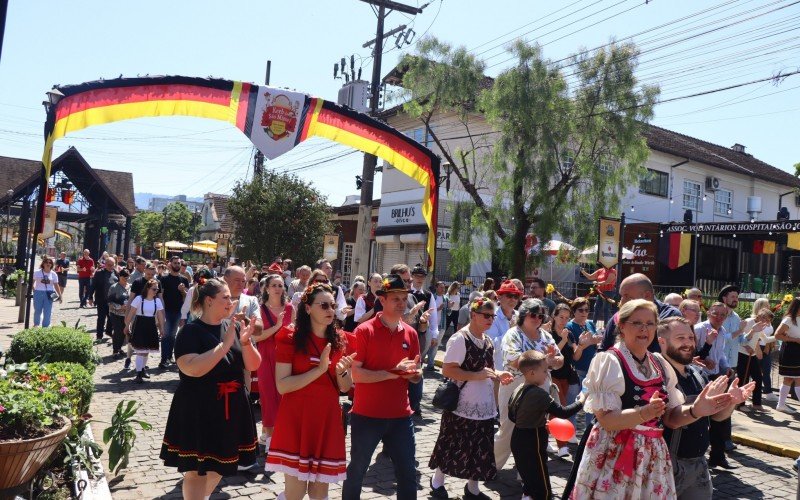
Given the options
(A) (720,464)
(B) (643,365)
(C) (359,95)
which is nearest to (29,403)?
(B) (643,365)

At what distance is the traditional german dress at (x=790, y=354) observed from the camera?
10742 millimetres

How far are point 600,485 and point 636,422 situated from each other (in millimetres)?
463

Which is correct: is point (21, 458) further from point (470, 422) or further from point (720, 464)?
point (720, 464)

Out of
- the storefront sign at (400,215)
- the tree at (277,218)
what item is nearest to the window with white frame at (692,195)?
the storefront sign at (400,215)

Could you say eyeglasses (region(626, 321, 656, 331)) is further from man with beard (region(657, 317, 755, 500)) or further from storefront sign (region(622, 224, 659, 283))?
storefront sign (region(622, 224, 659, 283))

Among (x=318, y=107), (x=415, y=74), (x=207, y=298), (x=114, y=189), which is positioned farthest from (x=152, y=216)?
(x=207, y=298)

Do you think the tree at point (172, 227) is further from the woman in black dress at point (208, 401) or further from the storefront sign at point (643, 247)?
the woman in black dress at point (208, 401)

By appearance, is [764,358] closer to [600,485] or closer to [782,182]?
[600,485]

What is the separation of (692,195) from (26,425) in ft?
107

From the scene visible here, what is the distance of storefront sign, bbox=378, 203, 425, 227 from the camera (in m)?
29.1

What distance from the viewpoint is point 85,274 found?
74.6 ft

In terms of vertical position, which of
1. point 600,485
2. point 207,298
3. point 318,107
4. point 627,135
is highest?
point 627,135

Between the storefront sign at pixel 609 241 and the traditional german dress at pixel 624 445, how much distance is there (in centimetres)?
1090

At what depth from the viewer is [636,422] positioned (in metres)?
3.63
